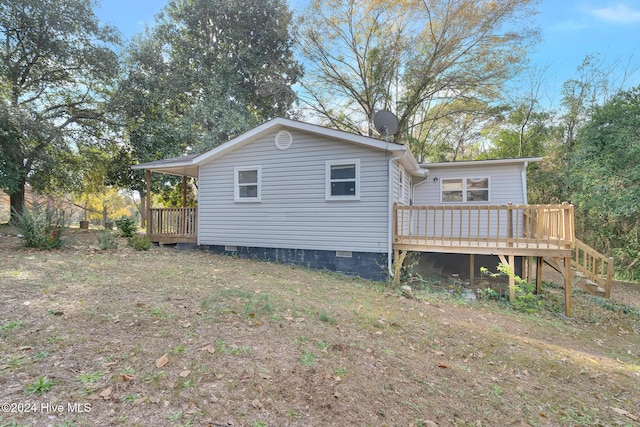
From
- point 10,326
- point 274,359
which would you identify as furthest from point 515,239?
point 10,326

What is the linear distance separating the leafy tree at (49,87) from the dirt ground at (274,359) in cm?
932

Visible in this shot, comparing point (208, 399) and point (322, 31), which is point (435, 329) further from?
point (322, 31)

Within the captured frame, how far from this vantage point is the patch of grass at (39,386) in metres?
2.20

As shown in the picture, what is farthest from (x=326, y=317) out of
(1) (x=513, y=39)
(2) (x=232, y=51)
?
(2) (x=232, y=51)

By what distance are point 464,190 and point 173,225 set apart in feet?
33.3

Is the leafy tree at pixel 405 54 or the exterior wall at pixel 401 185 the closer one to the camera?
the exterior wall at pixel 401 185

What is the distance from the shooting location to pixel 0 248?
7.20m

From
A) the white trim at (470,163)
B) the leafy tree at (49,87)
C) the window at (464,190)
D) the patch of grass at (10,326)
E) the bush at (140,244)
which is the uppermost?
the leafy tree at (49,87)

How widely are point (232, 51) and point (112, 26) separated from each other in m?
6.11

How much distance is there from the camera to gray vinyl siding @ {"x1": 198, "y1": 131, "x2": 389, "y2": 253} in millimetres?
8102

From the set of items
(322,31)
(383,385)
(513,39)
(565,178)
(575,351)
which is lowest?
(575,351)

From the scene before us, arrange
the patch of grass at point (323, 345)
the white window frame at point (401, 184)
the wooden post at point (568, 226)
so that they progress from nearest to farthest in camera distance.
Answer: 1. the patch of grass at point (323, 345)
2. the wooden post at point (568, 226)
3. the white window frame at point (401, 184)

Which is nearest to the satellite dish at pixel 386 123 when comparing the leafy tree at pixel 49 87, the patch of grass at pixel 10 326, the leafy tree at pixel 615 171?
the patch of grass at pixel 10 326

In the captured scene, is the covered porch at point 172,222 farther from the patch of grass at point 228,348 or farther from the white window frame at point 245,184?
the patch of grass at point 228,348
